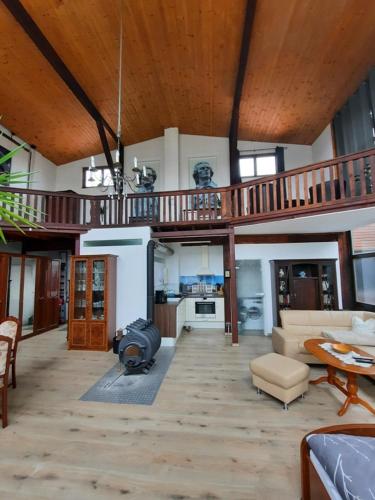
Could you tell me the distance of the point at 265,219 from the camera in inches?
195

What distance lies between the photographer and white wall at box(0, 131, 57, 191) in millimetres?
6677

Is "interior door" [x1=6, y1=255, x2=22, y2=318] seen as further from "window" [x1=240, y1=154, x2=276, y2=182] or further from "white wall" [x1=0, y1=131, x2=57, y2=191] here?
"window" [x1=240, y1=154, x2=276, y2=182]

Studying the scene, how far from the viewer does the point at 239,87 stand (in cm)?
546

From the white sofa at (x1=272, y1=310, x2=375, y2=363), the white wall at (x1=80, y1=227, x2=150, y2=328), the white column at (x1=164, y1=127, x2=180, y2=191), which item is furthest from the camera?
the white column at (x1=164, y1=127, x2=180, y2=191)

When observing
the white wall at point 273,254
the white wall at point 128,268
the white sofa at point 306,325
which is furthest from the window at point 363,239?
the white wall at point 128,268

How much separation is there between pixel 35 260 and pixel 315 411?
6829 millimetres

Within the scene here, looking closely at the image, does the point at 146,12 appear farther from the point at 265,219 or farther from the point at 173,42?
the point at 265,219

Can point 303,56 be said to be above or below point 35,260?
above

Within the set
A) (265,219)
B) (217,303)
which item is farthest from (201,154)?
(217,303)

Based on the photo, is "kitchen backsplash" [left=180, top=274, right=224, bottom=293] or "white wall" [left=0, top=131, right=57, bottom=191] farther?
"kitchen backsplash" [left=180, top=274, right=224, bottom=293]

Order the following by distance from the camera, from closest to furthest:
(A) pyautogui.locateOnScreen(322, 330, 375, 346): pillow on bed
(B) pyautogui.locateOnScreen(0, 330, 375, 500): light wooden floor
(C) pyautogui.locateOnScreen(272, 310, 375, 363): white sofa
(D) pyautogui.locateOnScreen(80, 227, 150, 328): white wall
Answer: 1. (B) pyautogui.locateOnScreen(0, 330, 375, 500): light wooden floor
2. (A) pyautogui.locateOnScreen(322, 330, 375, 346): pillow on bed
3. (C) pyautogui.locateOnScreen(272, 310, 375, 363): white sofa
4. (D) pyautogui.locateOnScreen(80, 227, 150, 328): white wall

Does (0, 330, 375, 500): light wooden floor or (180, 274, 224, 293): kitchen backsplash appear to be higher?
(180, 274, 224, 293): kitchen backsplash

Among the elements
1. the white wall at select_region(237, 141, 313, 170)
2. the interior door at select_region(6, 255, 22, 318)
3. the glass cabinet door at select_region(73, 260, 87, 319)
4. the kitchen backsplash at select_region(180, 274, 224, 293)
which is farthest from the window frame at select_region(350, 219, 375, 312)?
the interior door at select_region(6, 255, 22, 318)

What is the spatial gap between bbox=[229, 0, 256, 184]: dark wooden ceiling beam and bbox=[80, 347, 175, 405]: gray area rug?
19.5 ft
